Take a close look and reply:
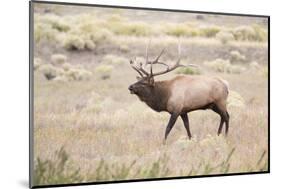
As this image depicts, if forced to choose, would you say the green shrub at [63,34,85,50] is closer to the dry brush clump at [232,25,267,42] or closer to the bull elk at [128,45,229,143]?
the bull elk at [128,45,229,143]

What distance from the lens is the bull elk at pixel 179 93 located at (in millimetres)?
4629

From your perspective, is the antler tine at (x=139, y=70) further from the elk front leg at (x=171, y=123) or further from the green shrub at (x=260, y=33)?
the green shrub at (x=260, y=33)

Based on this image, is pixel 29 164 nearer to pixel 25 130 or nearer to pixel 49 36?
pixel 25 130

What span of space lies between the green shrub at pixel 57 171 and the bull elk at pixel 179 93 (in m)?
0.76

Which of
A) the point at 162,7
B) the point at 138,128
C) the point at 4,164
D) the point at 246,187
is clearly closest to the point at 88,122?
the point at 138,128

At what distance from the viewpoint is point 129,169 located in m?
4.57

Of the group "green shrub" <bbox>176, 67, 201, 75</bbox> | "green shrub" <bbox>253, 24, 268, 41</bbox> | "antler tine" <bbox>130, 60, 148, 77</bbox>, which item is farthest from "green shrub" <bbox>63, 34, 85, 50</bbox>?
"green shrub" <bbox>253, 24, 268, 41</bbox>

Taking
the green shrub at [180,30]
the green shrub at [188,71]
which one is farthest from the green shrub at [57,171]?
the green shrub at [180,30]

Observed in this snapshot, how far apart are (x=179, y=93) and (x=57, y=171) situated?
117 cm

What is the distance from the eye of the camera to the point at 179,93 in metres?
4.72

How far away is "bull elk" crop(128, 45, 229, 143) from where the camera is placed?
4629mm

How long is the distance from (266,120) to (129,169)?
1.34 m

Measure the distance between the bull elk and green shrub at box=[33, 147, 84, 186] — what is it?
0.76 meters

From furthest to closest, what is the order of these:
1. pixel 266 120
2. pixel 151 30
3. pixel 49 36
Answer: pixel 266 120 → pixel 151 30 → pixel 49 36
